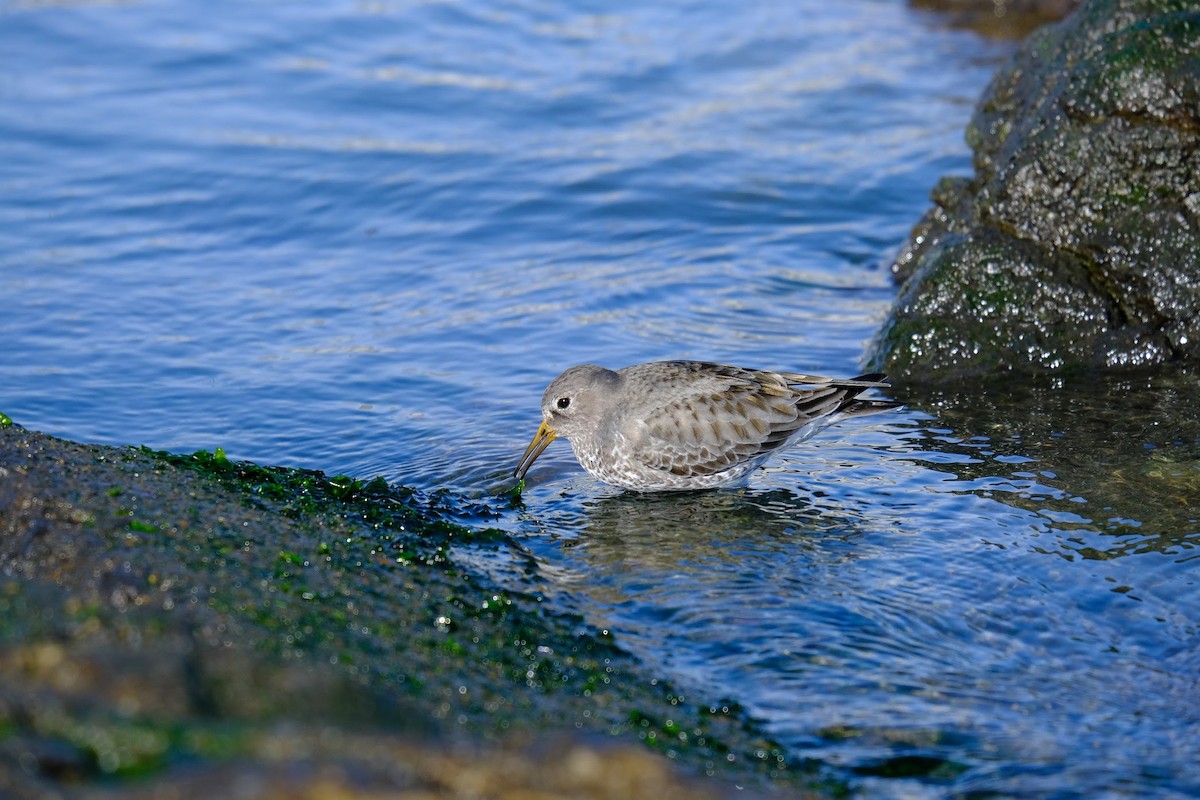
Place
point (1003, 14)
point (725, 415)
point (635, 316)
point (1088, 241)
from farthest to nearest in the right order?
point (1003, 14)
point (635, 316)
point (1088, 241)
point (725, 415)

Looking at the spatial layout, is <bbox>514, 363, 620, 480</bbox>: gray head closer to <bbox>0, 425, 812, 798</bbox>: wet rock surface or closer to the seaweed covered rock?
<bbox>0, 425, 812, 798</bbox>: wet rock surface

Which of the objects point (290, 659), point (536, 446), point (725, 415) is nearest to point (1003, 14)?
point (725, 415)

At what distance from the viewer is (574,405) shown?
8570 mm

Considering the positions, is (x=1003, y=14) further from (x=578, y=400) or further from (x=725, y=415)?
(x=578, y=400)

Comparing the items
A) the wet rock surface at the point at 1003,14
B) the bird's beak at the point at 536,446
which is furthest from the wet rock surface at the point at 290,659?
the wet rock surface at the point at 1003,14

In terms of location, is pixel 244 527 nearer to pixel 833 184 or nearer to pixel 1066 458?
A: pixel 1066 458

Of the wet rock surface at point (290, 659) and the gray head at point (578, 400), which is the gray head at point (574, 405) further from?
the wet rock surface at point (290, 659)

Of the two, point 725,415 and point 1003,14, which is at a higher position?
point 1003,14

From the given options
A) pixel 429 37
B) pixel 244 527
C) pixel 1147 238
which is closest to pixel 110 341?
pixel 244 527

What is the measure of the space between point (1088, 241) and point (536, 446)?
4.33m

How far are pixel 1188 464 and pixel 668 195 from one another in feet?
24.4

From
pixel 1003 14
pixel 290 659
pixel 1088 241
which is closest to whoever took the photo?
pixel 290 659

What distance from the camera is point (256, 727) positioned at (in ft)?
13.1

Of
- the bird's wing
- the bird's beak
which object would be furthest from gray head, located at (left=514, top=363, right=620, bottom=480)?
the bird's wing
